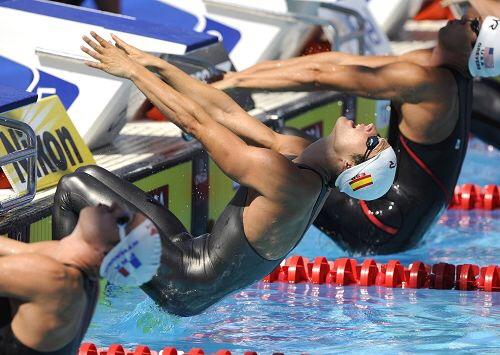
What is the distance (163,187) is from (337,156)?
1622mm

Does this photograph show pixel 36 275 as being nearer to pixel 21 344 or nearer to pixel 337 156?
pixel 21 344

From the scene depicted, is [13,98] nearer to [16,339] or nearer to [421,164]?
[16,339]

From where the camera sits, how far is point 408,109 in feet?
19.8

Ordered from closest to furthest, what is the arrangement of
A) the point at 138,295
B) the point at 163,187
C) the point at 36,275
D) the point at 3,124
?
1. the point at 36,275
2. the point at 3,124
3. the point at 138,295
4. the point at 163,187

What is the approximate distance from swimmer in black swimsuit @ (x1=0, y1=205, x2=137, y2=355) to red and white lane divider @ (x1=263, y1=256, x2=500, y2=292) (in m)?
2.15

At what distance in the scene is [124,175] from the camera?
19.1ft

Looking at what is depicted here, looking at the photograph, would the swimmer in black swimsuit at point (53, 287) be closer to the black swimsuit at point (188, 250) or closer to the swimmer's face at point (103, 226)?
the swimmer's face at point (103, 226)

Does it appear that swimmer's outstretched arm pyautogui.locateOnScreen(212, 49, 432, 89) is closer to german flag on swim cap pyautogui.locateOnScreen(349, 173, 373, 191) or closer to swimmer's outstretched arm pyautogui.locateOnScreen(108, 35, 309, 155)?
swimmer's outstretched arm pyautogui.locateOnScreen(108, 35, 309, 155)

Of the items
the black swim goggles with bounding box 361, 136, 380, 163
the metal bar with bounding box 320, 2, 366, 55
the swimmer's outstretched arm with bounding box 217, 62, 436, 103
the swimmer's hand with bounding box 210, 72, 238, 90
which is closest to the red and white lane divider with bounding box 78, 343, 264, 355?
the black swim goggles with bounding box 361, 136, 380, 163

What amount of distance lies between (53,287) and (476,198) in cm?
Result: 411

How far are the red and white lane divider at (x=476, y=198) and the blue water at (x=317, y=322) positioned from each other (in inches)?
65.1

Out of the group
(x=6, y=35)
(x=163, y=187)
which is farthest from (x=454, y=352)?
(x=6, y=35)

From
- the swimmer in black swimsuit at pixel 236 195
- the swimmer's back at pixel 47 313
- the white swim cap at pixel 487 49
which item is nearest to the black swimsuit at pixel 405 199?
the white swim cap at pixel 487 49

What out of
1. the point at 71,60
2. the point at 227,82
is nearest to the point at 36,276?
the point at 227,82
